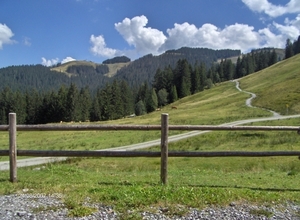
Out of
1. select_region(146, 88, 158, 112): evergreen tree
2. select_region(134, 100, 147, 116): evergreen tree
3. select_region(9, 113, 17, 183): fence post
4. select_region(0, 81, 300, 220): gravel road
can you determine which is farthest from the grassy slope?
select_region(9, 113, 17, 183): fence post

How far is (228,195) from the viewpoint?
725cm

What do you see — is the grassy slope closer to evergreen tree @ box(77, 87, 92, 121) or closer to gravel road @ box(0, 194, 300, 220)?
gravel road @ box(0, 194, 300, 220)

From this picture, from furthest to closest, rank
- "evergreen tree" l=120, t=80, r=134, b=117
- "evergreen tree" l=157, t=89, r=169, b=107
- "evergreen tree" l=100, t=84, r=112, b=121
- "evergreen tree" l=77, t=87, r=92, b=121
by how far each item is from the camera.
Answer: "evergreen tree" l=157, t=89, r=169, b=107 → "evergreen tree" l=120, t=80, r=134, b=117 → "evergreen tree" l=77, t=87, r=92, b=121 → "evergreen tree" l=100, t=84, r=112, b=121

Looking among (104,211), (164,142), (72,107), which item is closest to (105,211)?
(104,211)

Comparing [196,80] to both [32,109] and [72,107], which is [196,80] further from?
[32,109]

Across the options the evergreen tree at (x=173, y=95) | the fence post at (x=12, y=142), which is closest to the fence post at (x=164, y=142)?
the fence post at (x=12, y=142)

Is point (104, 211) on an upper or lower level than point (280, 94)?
lower

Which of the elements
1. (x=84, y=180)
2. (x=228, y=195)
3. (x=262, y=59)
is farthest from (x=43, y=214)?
(x=262, y=59)

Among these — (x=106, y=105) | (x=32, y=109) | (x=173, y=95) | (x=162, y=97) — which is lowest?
(x=32, y=109)

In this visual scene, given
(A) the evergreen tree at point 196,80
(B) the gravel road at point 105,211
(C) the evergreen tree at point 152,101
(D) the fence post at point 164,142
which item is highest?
(A) the evergreen tree at point 196,80

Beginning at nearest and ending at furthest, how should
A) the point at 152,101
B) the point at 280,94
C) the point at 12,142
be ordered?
1. the point at 12,142
2. the point at 280,94
3. the point at 152,101

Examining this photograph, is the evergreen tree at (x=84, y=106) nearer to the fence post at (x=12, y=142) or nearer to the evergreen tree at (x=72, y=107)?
the evergreen tree at (x=72, y=107)

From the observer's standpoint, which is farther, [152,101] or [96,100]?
[152,101]

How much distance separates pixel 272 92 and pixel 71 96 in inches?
2670
